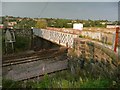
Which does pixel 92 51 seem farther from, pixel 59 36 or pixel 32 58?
pixel 59 36

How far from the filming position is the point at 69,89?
4512 millimetres

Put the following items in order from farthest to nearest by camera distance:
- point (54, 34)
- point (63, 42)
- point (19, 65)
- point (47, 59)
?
1. point (54, 34)
2. point (63, 42)
3. point (47, 59)
4. point (19, 65)

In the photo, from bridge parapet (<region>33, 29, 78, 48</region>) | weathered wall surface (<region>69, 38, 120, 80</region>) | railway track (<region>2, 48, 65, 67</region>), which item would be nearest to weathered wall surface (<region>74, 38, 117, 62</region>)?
weathered wall surface (<region>69, 38, 120, 80</region>)

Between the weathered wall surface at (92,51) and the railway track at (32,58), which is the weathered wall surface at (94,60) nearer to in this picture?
the weathered wall surface at (92,51)

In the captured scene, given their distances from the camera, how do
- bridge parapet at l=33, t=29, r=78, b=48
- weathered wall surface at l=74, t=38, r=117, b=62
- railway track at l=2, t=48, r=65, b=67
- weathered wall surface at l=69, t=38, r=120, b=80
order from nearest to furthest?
weathered wall surface at l=69, t=38, r=120, b=80, weathered wall surface at l=74, t=38, r=117, b=62, railway track at l=2, t=48, r=65, b=67, bridge parapet at l=33, t=29, r=78, b=48

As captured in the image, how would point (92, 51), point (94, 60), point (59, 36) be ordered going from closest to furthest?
1. point (94, 60)
2. point (92, 51)
3. point (59, 36)

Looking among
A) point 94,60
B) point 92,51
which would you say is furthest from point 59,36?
point 94,60

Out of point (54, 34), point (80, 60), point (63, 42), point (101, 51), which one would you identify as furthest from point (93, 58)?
point (54, 34)

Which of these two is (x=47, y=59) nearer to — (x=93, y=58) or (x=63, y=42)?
(x=63, y=42)

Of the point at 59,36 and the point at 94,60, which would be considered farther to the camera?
the point at 59,36

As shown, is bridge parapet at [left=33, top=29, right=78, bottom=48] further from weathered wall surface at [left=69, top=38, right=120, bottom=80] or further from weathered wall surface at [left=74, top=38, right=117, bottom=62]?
weathered wall surface at [left=74, top=38, right=117, bottom=62]

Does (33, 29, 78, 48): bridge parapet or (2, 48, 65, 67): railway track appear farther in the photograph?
(33, 29, 78, 48): bridge parapet

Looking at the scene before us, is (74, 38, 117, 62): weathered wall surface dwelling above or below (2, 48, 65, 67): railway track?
above

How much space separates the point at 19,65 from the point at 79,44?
452 cm
